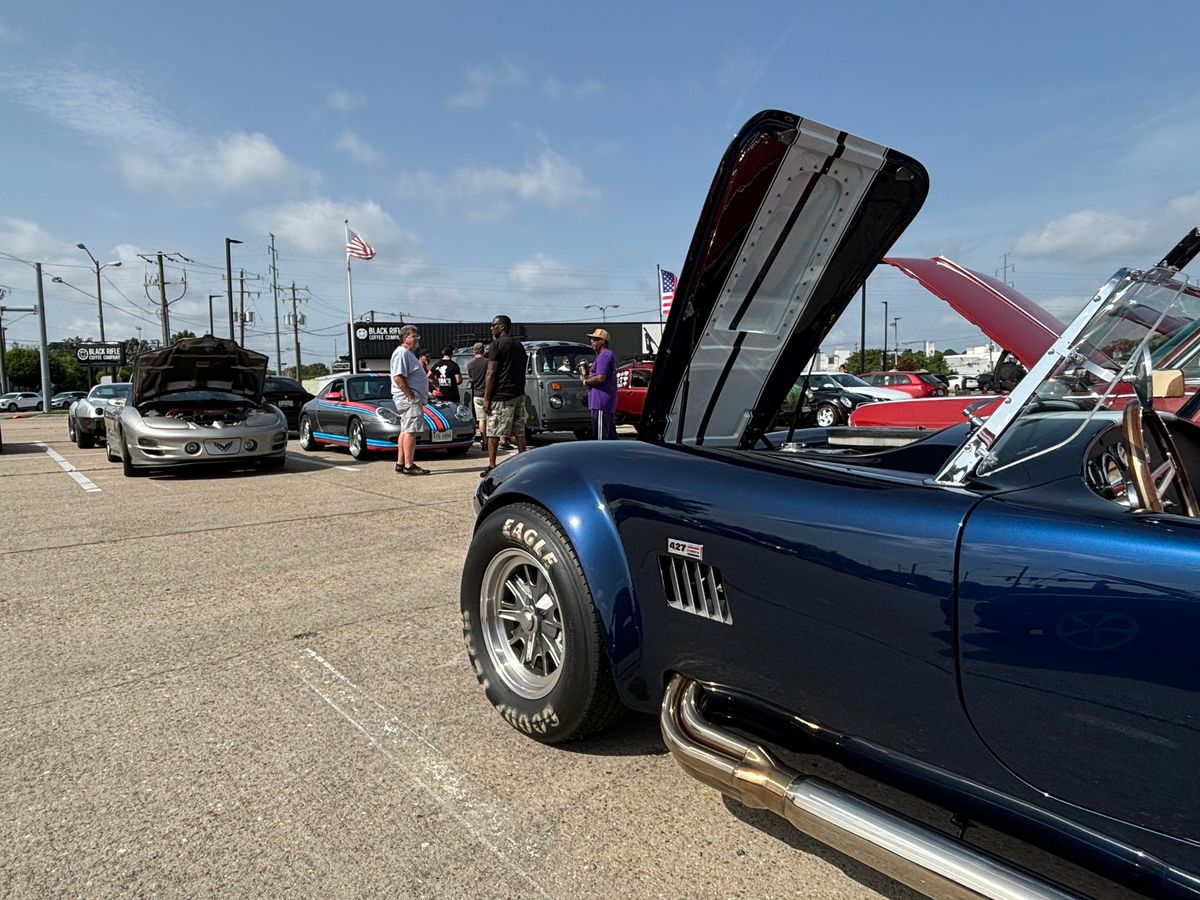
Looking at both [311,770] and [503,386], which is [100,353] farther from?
[311,770]

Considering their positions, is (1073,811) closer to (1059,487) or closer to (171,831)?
(1059,487)

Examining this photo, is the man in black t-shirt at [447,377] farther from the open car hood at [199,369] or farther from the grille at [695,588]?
the grille at [695,588]

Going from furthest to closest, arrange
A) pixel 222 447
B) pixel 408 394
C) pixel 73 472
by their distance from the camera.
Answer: pixel 73 472 → pixel 222 447 → pixel 408 394

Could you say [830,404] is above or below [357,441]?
above

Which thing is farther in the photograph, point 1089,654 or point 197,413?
point 197,413

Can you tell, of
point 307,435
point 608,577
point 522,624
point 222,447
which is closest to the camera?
point 608,577

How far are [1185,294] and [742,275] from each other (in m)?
1.21

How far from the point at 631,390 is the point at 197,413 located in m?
8.35

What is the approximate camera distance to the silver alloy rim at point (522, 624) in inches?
95.5

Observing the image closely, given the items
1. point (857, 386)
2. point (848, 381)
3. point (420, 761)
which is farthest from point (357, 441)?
point (848, 381)

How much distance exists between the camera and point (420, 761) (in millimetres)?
2359

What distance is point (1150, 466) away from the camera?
161 cm

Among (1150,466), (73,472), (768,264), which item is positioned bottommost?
(73,472)

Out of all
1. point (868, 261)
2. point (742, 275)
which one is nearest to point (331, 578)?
point (742, 275)
